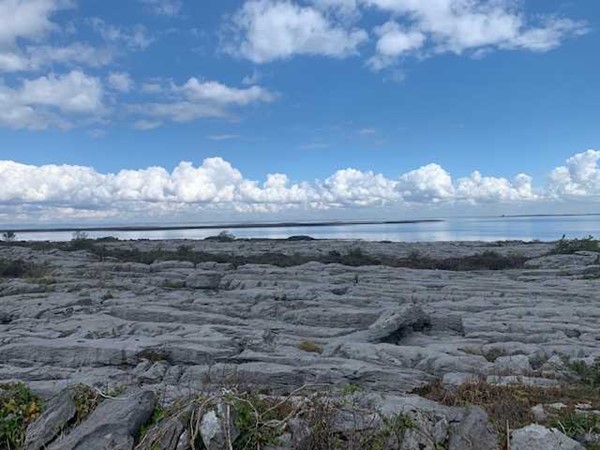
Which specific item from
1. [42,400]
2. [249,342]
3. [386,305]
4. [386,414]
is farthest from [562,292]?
[42,400]

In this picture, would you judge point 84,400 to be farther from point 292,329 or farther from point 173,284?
point 173,284

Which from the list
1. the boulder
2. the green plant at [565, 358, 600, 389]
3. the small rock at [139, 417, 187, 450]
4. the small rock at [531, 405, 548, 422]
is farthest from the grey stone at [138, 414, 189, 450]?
the boulder

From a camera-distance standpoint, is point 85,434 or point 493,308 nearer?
point 85,434

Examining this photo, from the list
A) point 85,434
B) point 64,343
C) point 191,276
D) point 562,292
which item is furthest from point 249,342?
point 562,292

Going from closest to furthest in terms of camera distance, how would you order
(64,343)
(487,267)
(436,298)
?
(64,343) → (436,298) → (487,267)

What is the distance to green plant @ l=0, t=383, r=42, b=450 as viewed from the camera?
7.29 metres

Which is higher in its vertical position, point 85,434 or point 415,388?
point 85,434

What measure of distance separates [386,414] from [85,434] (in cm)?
365

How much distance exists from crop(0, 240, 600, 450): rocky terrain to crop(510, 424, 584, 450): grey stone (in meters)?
1.30

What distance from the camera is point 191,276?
26266 millimetres

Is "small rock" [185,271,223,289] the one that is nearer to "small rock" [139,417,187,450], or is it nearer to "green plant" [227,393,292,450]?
"green plant" [227,393,292,450]

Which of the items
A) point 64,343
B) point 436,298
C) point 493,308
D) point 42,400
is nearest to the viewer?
point 42,400

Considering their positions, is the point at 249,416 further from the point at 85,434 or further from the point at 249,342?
the point at 249,342

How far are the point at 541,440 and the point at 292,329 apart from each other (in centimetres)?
1062
